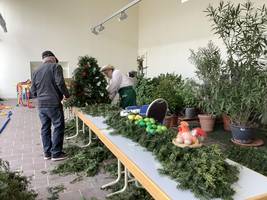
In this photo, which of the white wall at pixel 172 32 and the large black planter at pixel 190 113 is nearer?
the large black planter at pixel 190 113

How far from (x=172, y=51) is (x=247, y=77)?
410cm

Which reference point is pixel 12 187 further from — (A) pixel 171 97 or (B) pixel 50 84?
(A) pixel 171 97

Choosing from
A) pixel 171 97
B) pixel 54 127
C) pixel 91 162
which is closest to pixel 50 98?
pixel 54 127

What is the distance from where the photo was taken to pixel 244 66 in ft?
14.0

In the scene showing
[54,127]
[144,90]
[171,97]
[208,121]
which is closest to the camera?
[54,127]

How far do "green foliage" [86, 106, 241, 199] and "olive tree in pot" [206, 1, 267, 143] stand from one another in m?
2.43

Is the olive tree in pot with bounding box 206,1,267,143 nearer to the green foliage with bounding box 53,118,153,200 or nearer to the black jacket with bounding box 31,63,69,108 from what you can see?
the green foliage with bounding box 53,118,153,200

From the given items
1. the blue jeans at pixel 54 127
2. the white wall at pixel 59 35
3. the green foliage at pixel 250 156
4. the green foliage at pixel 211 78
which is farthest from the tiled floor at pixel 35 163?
the white wall at pixel 59 35

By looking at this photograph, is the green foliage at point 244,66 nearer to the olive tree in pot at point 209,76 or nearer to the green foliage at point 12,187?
the olive tree in pot at point 209,76

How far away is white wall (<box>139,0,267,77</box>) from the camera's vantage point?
21.4 ft

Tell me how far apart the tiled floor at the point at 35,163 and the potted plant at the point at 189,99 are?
10.2ft

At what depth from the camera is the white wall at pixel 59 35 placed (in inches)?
365

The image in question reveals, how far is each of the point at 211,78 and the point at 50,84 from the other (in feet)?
9.40

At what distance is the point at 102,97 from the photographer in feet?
14.9
